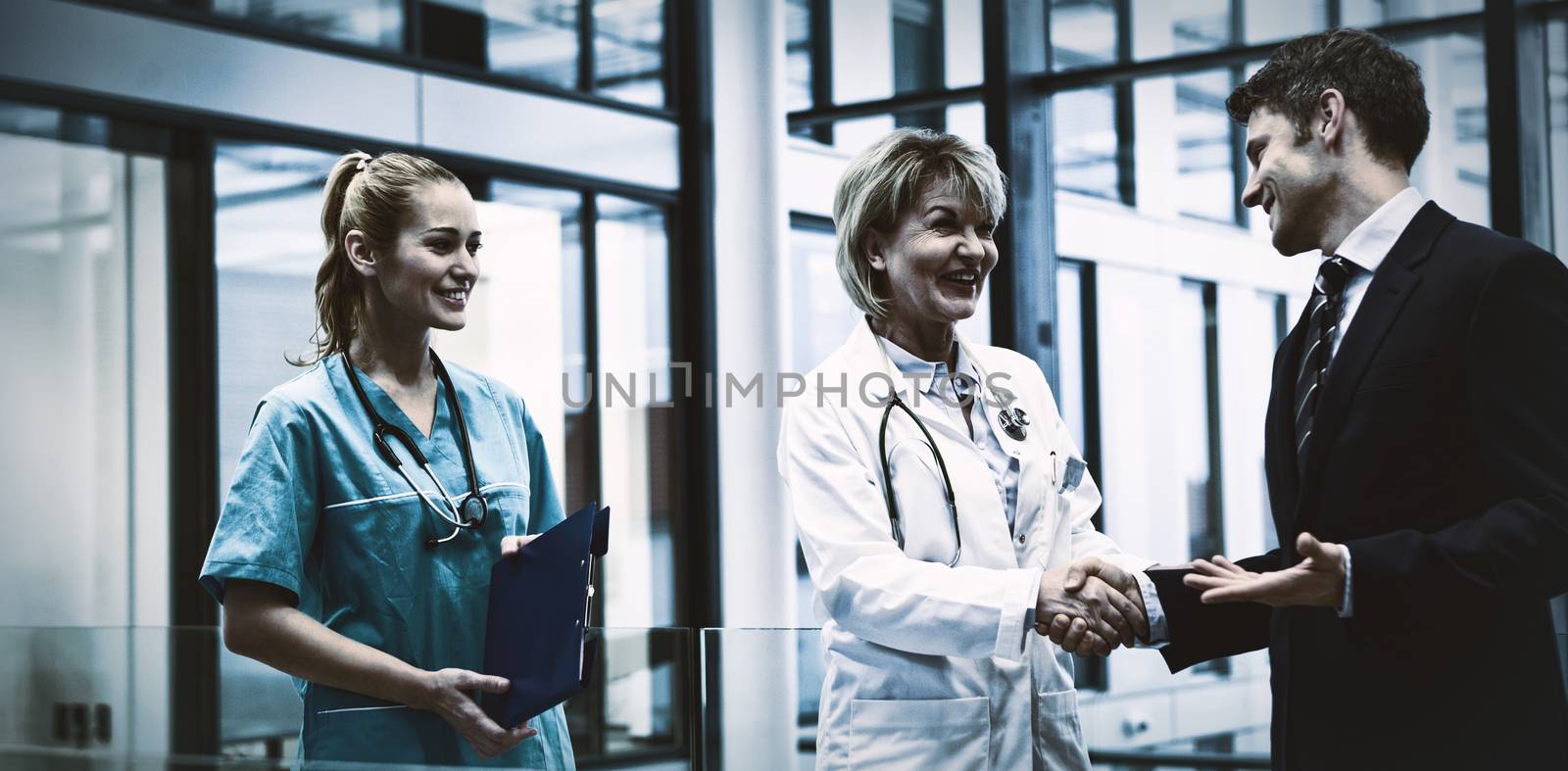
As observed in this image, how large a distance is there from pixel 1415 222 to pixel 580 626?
→ 1.18 m

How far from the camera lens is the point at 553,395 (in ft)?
22.4

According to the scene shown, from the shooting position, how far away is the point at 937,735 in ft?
7.20

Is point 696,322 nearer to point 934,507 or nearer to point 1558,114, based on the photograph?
point 1558,114

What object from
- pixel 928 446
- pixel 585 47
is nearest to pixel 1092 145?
pixel 585 47

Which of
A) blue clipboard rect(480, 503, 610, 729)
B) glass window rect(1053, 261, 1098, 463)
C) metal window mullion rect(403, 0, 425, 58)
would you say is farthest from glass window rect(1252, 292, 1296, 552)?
blue clipboard rect(480, 503, 610, 729)

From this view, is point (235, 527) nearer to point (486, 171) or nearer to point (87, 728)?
point (87, 728)

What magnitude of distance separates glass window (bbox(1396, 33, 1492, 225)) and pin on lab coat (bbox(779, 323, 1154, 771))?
4.02 metres

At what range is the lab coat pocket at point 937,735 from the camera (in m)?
2.19

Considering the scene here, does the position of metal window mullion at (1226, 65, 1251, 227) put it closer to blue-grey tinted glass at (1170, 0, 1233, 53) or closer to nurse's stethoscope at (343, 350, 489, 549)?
blue-grey tinted glass at (1170, 0, 1233, 53)

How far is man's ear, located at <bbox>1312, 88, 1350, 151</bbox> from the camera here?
2010 millimetres

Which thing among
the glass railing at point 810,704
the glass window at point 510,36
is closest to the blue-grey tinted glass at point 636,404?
the glass window at point 510,36

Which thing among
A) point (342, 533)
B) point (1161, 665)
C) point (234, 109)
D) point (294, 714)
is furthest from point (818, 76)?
point (342, 533)

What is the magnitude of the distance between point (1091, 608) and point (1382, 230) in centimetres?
68

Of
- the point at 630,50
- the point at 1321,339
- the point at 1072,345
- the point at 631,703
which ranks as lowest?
the point at 631,703
